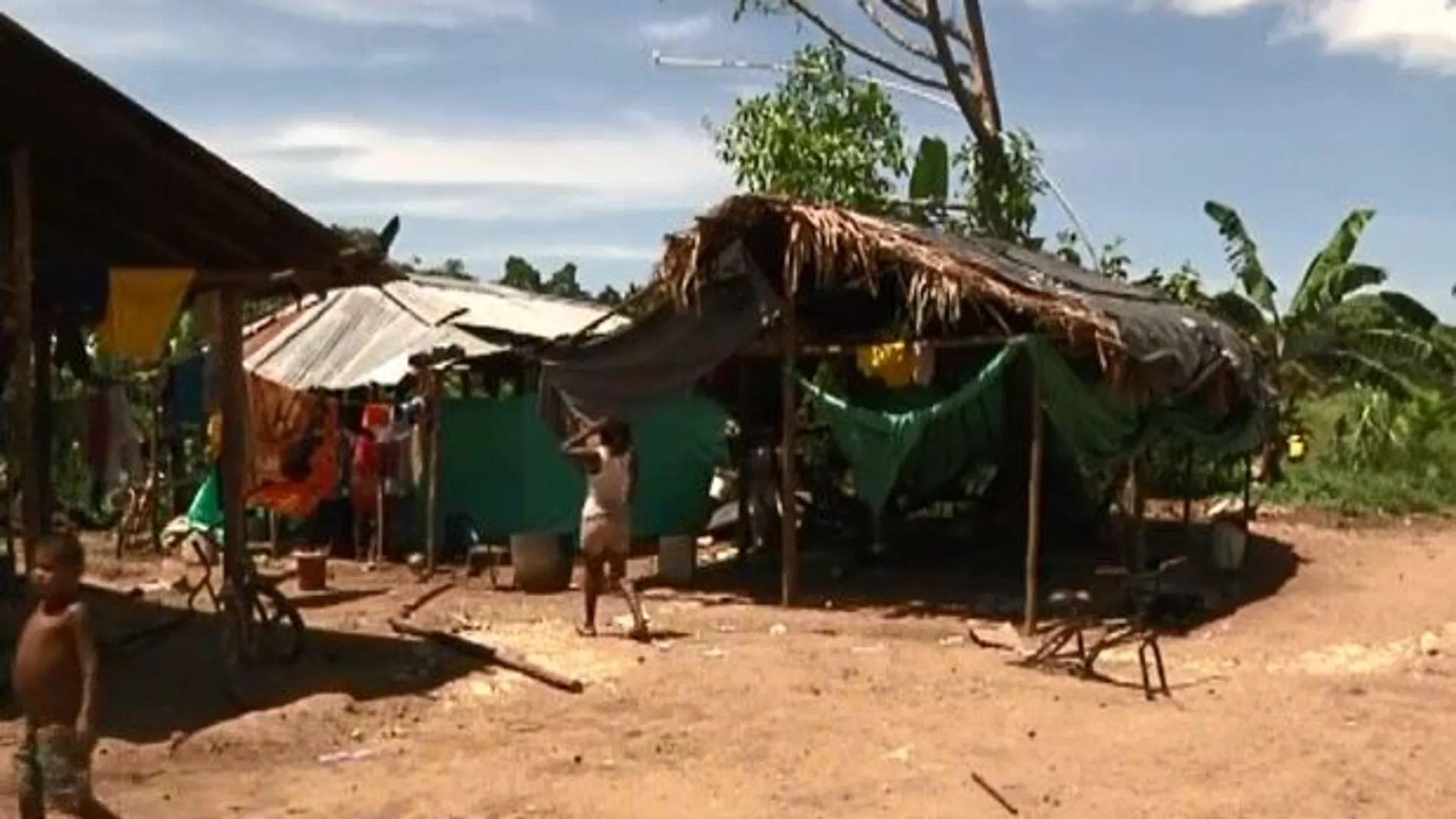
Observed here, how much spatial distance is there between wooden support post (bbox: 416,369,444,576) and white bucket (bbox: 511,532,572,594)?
1546 mm

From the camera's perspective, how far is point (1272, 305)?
79.8 ft

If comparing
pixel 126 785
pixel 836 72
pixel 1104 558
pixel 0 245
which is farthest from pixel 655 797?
pixel 836 72

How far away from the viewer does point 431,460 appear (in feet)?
55.8

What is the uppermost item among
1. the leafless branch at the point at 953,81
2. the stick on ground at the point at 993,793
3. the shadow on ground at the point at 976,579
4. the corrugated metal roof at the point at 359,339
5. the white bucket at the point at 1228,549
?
the leafless branch at the point at 953,81

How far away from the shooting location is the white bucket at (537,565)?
15.4m

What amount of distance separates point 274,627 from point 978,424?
7.12 meters

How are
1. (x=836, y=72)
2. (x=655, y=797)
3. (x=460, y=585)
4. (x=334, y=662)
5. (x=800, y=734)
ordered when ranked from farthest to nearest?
(x=836, y=72) → (x=460, y=585) → (x=334, y=662) → (x=800, y=734) → (x=655, y=797)

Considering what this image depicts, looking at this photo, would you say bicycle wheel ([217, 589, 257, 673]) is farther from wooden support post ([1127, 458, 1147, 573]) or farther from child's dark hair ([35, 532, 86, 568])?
wooden support post ([1127, 458, 1147, 573])

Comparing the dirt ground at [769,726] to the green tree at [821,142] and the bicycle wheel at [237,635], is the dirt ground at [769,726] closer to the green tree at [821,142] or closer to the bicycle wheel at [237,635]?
the bicycle wheel at [237,635]

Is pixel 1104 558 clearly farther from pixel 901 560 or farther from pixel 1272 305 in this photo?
pixel 1272 305

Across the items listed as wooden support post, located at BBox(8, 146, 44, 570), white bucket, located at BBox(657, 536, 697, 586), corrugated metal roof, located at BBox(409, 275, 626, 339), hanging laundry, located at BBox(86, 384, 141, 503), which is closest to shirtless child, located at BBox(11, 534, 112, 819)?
wooden support post, located at BBox(8, 146, 44, 570)

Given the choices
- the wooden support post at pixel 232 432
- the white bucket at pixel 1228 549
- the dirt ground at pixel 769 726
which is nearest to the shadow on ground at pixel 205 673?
the dirt ground at pixel 769 726

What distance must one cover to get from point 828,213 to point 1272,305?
12.0m

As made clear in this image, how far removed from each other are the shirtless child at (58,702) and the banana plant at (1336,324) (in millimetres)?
19452
